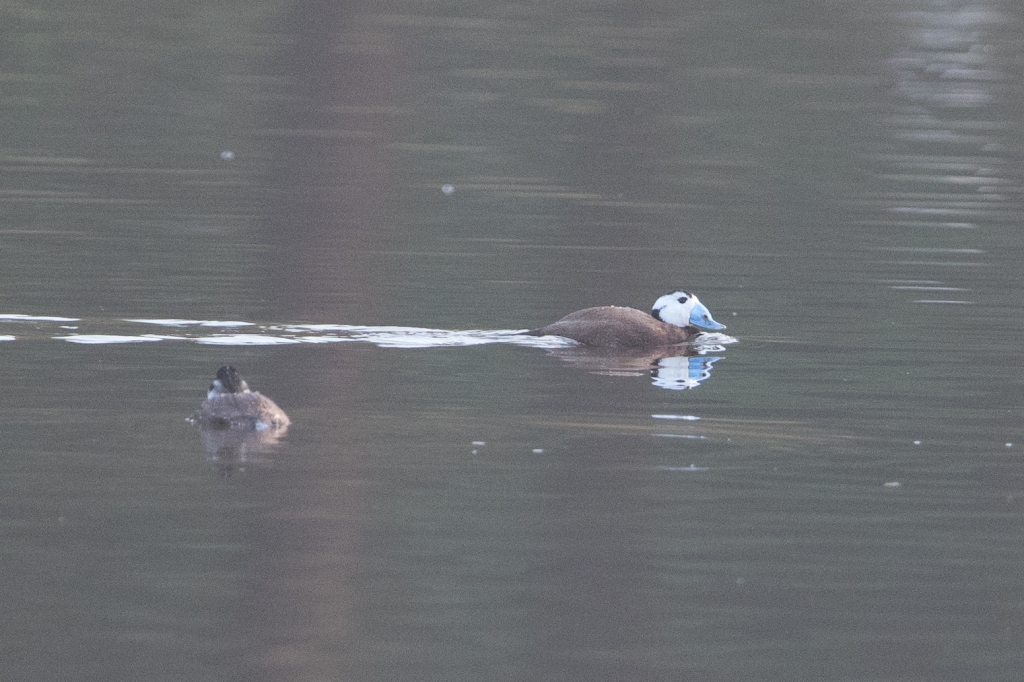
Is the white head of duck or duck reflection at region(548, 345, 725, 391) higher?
the white head of duck

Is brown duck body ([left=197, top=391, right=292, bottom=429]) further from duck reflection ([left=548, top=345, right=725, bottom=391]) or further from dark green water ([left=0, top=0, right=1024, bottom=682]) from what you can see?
duck reflection ([left=548, top=345, right=725, bottom=391])

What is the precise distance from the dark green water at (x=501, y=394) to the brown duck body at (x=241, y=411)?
0.70ft

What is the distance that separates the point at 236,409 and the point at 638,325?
4060mm

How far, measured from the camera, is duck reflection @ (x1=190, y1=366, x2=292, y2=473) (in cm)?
927

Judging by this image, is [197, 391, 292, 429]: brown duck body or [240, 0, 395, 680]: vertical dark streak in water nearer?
[240, 0, 395, 680]: vertical dark streak in water

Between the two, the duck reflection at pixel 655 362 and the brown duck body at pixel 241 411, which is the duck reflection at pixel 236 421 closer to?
the brown duck body at pixel 241 411

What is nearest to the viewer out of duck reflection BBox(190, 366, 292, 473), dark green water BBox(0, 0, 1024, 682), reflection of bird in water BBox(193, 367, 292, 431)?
dark green water BBox(0, 0, 1024, 682)

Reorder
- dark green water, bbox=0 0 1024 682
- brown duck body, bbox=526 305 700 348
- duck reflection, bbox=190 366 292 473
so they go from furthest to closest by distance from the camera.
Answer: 1. brown duck body, bbox=526 305 700 348
2. duck reflection, bbox=190 366 292 473
3. dark green water, bbox=0 0 1024 682

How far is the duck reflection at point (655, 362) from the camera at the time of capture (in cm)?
1171

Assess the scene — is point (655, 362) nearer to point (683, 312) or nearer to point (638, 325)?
point (638, 325)

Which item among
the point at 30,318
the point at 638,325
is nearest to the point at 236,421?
the point at 30,318

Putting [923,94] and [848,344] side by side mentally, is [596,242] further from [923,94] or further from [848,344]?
[923,94]

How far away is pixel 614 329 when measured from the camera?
503 inches

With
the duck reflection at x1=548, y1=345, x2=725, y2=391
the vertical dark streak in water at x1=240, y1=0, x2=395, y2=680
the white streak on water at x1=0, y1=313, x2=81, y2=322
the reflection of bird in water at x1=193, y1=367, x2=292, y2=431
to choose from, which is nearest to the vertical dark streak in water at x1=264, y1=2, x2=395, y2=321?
the vertical dark streak in water at x1=240, y1=0, x2=395, y2=680
